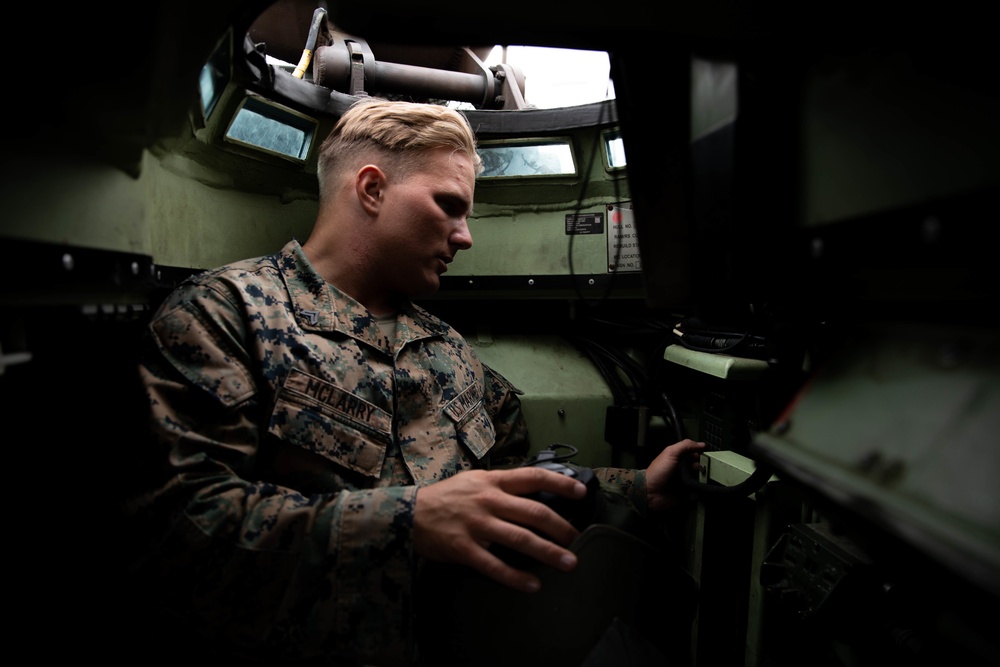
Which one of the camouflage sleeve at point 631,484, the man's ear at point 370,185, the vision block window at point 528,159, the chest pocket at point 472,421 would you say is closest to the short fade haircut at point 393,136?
the man's ear at point 370,185

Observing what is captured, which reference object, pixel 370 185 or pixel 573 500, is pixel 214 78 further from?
pixel 573 500

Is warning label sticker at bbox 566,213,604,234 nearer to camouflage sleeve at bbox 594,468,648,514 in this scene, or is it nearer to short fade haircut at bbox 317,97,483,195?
short fade haircut at bbox 317,97,483,195

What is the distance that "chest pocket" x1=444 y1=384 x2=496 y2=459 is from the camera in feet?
4.97

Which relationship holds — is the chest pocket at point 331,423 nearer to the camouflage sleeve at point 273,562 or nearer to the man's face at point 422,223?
the camouflage sleeve at point 273,562

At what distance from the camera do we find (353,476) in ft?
4.17

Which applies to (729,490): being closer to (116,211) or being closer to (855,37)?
(855,37)

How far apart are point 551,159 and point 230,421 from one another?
1706mm

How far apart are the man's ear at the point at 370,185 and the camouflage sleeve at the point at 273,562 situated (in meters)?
0.80

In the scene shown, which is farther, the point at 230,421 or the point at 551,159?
the point at 551,159

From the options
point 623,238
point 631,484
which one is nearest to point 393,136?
point 623,238

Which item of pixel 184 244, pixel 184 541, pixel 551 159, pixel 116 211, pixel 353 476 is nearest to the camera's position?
pixel 116 211

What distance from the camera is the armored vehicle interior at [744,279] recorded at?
571 mm

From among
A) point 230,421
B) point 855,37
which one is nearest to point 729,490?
point 855,37

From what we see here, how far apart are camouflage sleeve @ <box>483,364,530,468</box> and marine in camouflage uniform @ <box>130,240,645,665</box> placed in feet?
0.87
